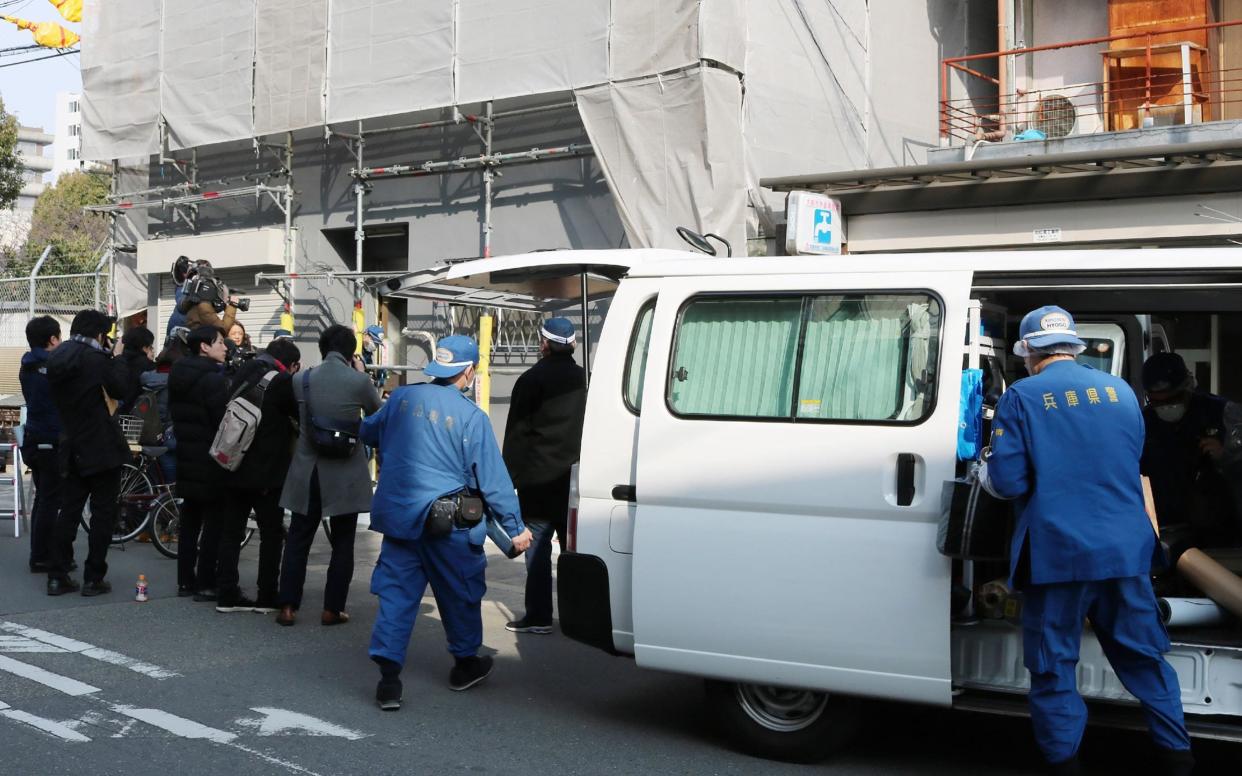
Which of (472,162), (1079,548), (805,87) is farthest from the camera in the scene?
(472,162)

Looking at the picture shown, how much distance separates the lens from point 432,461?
6.26 m

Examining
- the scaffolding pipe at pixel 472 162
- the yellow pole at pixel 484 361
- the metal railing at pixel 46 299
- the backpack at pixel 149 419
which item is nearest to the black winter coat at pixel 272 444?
the backpack at pixel 149 419

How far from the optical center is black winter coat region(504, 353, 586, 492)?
7898mm

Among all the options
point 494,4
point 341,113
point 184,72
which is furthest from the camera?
point 184,72

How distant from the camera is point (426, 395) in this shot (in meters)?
6.35

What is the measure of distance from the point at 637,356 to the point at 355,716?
2174mm

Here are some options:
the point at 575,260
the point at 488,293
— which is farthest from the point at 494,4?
the point at 575,260

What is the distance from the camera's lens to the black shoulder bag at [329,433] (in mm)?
7809

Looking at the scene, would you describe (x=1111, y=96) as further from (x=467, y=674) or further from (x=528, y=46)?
(x=467, y=674)

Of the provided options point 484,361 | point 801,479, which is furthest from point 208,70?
point 801,479

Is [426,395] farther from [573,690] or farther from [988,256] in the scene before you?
[988,256]

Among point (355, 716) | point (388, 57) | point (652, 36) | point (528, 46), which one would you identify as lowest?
point (355, 716)

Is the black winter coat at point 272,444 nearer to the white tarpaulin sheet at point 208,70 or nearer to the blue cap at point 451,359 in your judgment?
the blue cap at point 451,359

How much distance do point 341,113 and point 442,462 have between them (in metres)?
11.9
